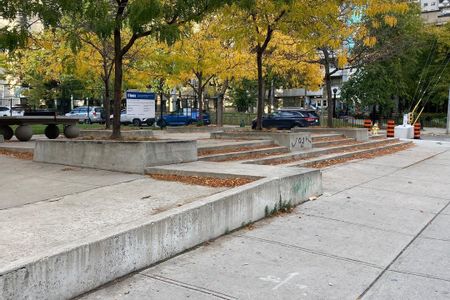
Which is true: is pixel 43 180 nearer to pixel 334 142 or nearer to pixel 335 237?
pixel 335 237

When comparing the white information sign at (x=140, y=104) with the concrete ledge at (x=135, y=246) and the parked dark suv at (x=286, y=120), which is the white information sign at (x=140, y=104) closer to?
the parked dark suv at (x=286, y=120)

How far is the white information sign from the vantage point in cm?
2173

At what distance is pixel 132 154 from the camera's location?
853cm

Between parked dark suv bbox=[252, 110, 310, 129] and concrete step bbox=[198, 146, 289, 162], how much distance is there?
16.1 m

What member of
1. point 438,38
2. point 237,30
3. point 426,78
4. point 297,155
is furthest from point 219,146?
point 426,78

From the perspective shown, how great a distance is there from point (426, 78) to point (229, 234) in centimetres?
4669

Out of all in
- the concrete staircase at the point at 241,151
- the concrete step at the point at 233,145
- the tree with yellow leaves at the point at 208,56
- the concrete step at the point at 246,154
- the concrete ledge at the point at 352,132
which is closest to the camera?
the concrete step at the point at 246,154

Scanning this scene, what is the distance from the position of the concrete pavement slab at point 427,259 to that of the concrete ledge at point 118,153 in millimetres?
4630

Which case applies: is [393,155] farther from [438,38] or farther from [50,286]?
[438,38]

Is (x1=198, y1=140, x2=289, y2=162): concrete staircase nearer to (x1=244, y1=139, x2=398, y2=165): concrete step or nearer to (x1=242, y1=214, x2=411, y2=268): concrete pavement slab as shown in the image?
(x1=244, y1=139, x2=398, y2=165): concrete step

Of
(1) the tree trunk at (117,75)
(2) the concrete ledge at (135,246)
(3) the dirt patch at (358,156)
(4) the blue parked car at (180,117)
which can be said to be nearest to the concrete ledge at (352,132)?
(3) the dirt patch at (358,156)

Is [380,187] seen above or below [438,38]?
below

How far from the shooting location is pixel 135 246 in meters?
4.55

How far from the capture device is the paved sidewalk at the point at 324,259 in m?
4.24
